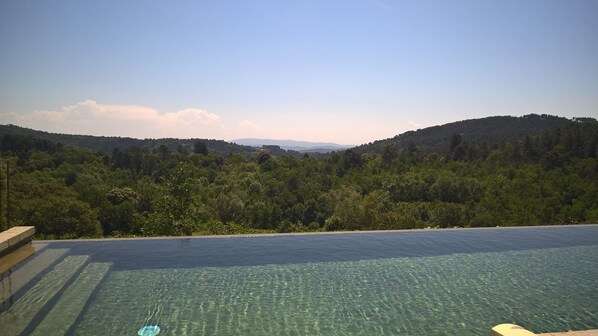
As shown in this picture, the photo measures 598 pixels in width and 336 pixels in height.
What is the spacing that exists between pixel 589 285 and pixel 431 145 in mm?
74433

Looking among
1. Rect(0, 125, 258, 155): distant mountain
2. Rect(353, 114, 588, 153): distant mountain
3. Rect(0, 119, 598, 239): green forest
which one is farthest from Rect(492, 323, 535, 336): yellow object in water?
Rect(353, 114, 588, 153): distant mountain

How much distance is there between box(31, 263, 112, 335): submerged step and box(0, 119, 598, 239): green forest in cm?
627

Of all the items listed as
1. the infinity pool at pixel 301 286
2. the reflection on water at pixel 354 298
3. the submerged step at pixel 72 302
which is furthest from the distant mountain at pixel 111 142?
the reflection on water at pixel 354 298

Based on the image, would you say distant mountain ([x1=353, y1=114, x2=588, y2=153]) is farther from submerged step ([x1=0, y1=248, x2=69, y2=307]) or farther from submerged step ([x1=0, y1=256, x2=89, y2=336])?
submerged step ([x1=0, y1=256, x2=89, y2=336])

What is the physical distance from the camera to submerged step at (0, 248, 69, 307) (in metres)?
5.71

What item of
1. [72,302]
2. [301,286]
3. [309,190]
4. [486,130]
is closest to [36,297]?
[72,302]

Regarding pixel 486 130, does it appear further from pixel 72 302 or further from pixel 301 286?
pixel 72 302

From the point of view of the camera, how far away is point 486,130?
76.4 m

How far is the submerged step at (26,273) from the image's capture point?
18.7ft

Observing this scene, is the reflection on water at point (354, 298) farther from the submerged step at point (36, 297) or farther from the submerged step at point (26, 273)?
the submerged step at point (26, 273)

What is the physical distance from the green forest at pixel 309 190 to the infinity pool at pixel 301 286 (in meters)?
5.73

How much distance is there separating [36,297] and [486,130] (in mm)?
83104

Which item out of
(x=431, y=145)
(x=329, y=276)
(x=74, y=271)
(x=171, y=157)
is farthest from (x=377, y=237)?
(x=431, y=145)

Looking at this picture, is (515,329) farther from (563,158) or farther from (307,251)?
(563,158)
